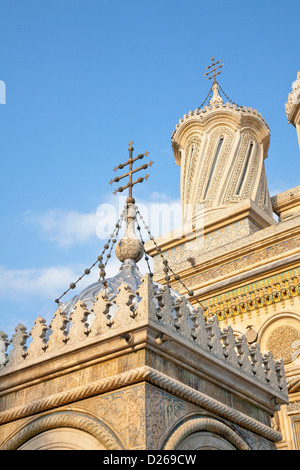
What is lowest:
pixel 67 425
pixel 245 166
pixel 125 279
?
pixel 67 425

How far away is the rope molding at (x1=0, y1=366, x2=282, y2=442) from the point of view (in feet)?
14.5

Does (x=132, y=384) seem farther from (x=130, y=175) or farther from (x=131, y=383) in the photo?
(x=130, y=175)

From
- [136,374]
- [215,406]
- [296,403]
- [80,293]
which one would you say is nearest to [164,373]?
[136,374]

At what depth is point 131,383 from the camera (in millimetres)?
4434

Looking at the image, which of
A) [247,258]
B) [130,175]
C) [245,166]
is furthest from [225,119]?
[130,175]

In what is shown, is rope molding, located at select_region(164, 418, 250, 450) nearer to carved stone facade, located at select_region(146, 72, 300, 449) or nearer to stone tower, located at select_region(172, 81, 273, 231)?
carved stone facade, located at select_region(146, 72, 300, 449)

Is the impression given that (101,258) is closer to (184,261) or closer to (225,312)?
(225,312)

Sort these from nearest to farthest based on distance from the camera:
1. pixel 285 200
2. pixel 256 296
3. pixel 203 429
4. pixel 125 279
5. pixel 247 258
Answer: pixel 203 429 < pixel 125 279 < pixel 256 296 < pixel 247 258 < pixel 285 200

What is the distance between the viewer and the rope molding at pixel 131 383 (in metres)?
4.43

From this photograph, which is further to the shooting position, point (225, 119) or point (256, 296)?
point (225, 119)

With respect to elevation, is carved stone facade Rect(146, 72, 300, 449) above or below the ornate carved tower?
below

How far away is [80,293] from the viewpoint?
19.9 ft

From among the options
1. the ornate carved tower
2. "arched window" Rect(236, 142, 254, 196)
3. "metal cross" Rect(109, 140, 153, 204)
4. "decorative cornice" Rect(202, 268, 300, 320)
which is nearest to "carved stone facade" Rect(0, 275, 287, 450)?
"metal cross" Rect(109, 140, 153, 204)

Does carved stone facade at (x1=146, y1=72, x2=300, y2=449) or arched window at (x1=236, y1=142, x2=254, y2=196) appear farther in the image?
arched window at (x1=236, y1=142, x2=254, y2=196)
